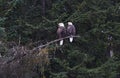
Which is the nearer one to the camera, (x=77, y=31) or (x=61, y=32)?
(x=61, y=32)

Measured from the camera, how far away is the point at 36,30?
1567 cm

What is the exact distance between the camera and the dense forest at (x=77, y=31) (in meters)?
15.1

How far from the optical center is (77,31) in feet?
53.6

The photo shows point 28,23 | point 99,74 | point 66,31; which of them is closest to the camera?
point 66,31

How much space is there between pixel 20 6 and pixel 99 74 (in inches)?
170

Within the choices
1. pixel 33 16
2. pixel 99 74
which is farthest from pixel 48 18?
pixel 99 74

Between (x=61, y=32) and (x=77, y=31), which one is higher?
(x=61, y=32)

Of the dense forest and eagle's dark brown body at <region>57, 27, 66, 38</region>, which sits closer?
eagle's dark brown body at <region>57, 27, 66, 38</region>

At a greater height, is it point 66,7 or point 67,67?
point 66,7

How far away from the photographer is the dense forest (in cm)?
1512

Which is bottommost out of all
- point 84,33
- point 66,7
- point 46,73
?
→ point 46,73

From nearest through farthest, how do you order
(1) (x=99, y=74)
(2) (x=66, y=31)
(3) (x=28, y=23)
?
(2) (x=66, y=31) → (1) (x=99, y=74) → (3) (x=28, y=23)

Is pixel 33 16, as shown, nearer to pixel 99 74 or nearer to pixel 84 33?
pixel 84 33

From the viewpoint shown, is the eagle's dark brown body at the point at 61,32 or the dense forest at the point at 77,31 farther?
the dense forest at the point at 77,31
